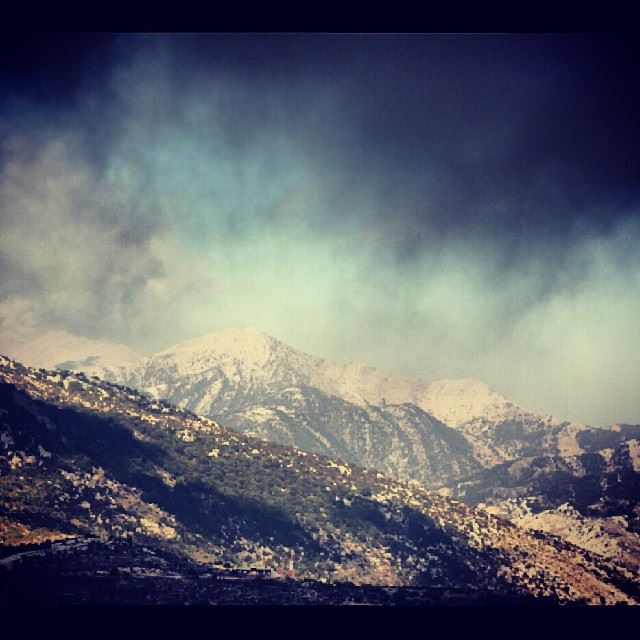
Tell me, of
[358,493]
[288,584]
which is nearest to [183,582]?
[288,584]

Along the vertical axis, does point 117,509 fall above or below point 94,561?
above

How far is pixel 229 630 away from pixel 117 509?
416 ft

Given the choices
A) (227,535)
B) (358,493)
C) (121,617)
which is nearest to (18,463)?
(227,535)

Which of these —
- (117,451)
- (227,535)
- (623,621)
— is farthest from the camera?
(117,451)

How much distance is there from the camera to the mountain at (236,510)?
144 metres

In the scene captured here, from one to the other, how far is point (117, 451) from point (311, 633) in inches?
5981

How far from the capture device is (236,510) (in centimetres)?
17525

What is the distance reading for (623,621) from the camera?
4053cm

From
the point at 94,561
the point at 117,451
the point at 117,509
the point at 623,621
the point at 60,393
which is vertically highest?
the point at 60,393

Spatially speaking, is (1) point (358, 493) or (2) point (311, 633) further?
(1) point (358, 493)

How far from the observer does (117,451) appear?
6934 inches

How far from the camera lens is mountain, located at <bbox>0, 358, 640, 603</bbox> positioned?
472ft

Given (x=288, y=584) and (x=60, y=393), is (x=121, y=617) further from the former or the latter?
(x=60, y=393)

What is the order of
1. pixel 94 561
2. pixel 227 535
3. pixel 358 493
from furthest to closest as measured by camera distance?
1. pixel 358 493
2. pixel 227 535
3. pixel 94 561
